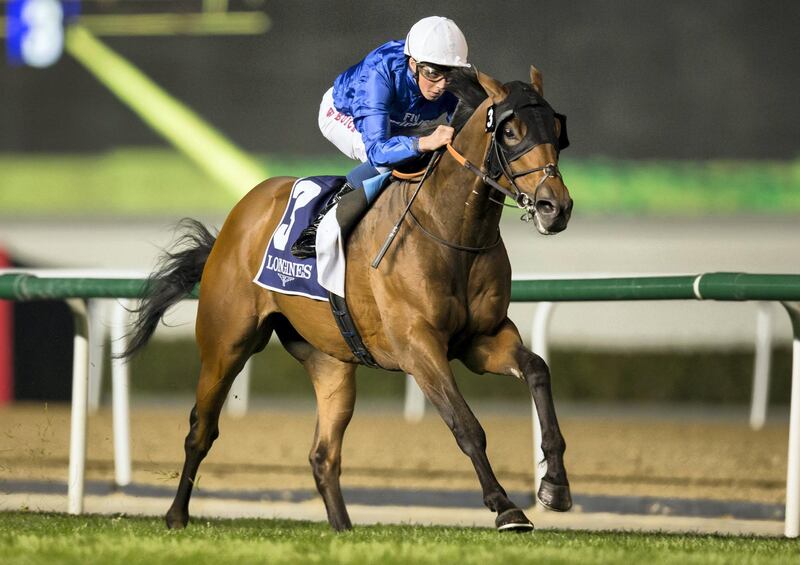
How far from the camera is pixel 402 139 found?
176 inches

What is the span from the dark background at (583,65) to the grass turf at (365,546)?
9.50m

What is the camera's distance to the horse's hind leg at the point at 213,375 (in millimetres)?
5176

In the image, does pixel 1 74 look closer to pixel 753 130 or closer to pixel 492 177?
pixel 753 130

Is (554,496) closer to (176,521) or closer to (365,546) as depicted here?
(365,546)

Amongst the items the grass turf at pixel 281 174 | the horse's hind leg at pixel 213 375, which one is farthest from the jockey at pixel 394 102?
the grass turf at pixel 281 174

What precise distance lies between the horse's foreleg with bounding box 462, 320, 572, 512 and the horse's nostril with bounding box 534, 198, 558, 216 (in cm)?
49

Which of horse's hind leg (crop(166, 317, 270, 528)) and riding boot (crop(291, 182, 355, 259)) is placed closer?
riding boot (crop(291, 182, 355, 259))

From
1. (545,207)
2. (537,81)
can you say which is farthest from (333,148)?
(545,207)

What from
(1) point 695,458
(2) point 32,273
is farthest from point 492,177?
(1) point 695,458

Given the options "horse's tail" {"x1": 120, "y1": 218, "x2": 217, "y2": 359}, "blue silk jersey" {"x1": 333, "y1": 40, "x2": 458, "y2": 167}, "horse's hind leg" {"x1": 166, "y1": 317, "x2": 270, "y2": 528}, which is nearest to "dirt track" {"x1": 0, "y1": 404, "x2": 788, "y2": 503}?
"horse's hind leg" {"x1": 166, "y1": 317, "x2": 270, "y2": 528}

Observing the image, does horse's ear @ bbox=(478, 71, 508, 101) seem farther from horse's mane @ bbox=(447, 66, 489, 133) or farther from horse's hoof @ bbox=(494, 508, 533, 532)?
horse's hoof @ bbox=(494, 508, 533, 532)

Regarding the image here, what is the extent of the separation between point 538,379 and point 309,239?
109 cm

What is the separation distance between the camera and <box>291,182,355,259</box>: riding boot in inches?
189

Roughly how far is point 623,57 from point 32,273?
901 centimetres
